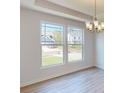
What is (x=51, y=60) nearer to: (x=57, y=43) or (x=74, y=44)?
(x=57, y=43)

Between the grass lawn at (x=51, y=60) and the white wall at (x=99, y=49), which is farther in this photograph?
the white wall at (x=99, y=49)

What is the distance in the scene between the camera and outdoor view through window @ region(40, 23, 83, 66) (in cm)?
468

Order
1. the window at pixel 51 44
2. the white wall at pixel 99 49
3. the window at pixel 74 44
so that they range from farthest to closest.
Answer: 1. the white wall at pixel 99 49
2. the window at pixel 74 44
3. the window at pixel 51 44

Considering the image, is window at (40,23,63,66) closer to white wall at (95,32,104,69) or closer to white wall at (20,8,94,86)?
white wall at (20,8,94,86)

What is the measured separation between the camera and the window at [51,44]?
4.65 m

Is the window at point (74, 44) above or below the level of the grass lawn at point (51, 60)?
above

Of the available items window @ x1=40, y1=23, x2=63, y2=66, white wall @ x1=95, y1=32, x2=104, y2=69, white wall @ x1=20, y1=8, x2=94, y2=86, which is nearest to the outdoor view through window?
window @ x1=40, y1=23, x2=63, y2=66

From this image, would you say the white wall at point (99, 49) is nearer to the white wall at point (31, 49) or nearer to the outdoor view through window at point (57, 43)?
the outdoor view through window at point (57, 43)

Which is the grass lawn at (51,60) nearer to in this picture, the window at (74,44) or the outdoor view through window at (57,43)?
the outdoor view through window at (57,43)

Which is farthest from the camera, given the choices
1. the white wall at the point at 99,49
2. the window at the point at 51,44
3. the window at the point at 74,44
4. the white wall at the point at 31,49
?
the white wall at the point at 99,49

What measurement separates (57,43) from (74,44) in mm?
1206

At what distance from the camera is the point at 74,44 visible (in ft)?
19.9

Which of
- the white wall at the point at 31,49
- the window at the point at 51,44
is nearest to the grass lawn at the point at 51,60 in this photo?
the window at the point at 51,44

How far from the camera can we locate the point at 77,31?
6297mm
